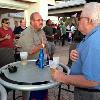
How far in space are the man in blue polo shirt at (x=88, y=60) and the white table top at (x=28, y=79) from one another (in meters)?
0.31

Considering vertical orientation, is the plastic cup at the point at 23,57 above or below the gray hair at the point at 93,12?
below

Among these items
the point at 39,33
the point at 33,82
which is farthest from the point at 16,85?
the point at 39,33

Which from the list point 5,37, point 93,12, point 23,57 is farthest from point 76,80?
point 5,37

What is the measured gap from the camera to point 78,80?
199cm

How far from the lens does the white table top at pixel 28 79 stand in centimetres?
239

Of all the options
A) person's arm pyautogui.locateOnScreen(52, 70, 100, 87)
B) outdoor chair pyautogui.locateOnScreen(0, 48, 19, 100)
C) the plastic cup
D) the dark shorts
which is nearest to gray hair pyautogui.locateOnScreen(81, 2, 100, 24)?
person's arm pyautogui.locateOnScreen(52, 70, 100, 87)

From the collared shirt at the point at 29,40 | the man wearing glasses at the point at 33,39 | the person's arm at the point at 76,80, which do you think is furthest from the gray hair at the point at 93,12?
the collared shirt at the point at 29,40

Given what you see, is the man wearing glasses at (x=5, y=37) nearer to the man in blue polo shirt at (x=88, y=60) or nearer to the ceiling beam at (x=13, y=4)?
the man in blue polo shirt at (x=88, y=60)

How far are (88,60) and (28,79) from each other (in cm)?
89

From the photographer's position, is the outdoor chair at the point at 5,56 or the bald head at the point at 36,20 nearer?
the bald head at the point at 36,20

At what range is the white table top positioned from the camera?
239 centimetres

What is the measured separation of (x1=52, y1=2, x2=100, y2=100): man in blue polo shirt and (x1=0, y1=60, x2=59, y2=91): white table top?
0.31 m

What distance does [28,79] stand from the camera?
101 inches

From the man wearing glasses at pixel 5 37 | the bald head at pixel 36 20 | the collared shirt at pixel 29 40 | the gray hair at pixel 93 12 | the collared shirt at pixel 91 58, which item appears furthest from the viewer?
the man wearing glasses at pixel 5 37
